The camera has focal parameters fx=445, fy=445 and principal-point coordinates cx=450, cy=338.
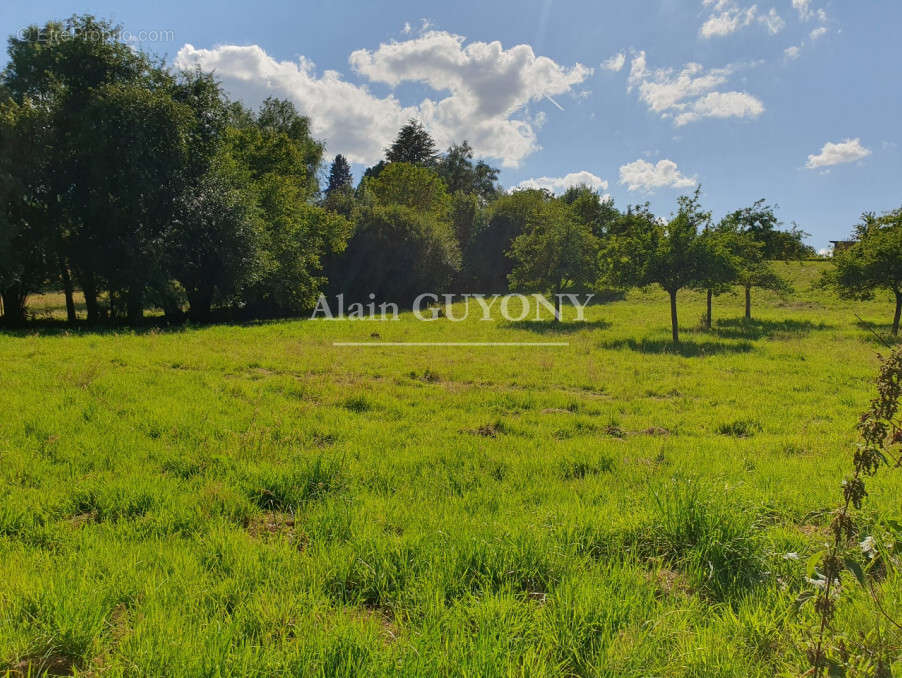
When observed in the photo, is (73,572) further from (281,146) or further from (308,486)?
(281,146)

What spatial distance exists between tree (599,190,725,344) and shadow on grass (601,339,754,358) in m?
0.88

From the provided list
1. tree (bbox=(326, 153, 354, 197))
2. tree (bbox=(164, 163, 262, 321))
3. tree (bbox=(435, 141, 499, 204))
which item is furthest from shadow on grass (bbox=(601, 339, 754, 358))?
tree (bbox=(326, 153, 354, 197))

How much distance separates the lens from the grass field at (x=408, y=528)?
8.11ft

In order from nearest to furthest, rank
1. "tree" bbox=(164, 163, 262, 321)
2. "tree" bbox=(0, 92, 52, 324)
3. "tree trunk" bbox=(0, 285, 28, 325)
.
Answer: "tree" bbox=(0, 92, 52, 324), "tree trunk" bbox=(0, 285, 28, 325), "tree" bbox=(164, 163, 262, 321)

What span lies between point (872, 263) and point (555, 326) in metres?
14.9

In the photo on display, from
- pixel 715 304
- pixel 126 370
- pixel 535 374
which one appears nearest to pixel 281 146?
pixel 126 370

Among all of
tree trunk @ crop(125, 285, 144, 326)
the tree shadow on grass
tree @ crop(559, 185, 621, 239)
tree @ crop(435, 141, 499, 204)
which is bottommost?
the tree shadow on grass

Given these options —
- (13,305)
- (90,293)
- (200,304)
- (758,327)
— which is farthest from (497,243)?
(13,305)

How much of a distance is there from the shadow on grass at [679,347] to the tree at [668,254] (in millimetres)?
878

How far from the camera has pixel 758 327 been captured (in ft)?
74.2

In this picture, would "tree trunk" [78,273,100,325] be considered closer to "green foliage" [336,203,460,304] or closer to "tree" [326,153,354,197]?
"green foliage" [336,203,460,304]

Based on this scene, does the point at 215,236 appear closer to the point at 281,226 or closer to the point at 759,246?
the point at 281,226

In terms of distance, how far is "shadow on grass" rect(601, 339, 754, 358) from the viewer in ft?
53.7

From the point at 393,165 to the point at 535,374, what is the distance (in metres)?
40.1
